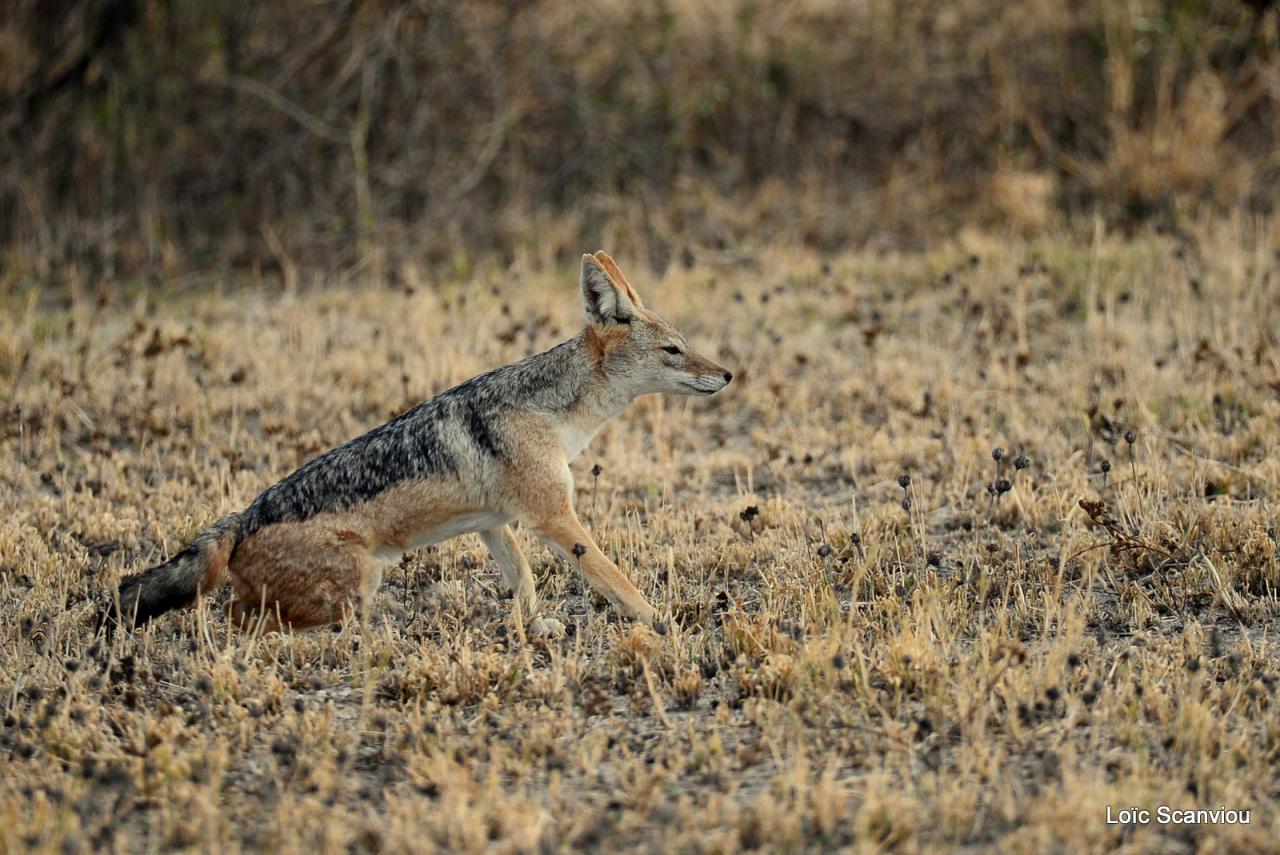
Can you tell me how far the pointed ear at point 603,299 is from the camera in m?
6.74

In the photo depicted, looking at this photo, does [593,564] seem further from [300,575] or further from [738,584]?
[300,575]

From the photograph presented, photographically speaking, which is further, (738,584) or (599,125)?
(599,125)

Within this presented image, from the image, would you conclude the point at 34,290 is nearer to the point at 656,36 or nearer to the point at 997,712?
the point at 656,36

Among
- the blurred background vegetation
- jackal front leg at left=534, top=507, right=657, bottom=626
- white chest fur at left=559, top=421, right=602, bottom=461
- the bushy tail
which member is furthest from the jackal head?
the blurred background vegetation

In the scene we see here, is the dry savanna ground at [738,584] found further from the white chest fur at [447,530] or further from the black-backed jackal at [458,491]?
the white chest fur at [447,530]

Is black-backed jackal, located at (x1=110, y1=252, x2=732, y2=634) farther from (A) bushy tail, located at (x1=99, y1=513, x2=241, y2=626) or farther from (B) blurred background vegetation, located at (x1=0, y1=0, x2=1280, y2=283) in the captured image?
(B) blurred background vegetation, located at (x1=0, y1=0, x2=1280, y2=283)

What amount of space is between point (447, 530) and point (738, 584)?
1433 mm

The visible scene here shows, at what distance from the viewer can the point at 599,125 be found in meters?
14.7
